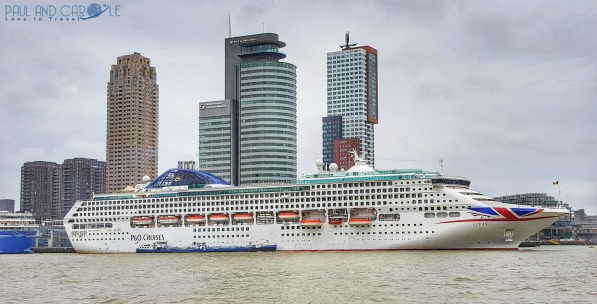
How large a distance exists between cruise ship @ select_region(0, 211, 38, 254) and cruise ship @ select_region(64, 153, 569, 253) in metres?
26.0

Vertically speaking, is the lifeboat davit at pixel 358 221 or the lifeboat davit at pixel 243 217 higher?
the lifeboat davit at pixel 243 217

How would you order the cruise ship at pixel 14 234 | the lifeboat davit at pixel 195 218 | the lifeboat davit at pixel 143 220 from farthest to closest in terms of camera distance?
the cruise ship at pixel 14 234 < the lifeboat davit at pixel 143 220 < the lifeboat davit at pixel 195 218

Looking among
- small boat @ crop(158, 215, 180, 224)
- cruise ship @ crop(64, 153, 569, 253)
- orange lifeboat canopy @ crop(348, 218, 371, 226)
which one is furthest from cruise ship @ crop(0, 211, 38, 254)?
orange lifeboat canopy @ crop(348, 218, 371, 226)

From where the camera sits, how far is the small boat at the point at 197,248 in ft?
396

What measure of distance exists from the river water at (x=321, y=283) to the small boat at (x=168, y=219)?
45.1m

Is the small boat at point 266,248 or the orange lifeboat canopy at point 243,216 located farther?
the orange lifeboat canopy at point 243,216

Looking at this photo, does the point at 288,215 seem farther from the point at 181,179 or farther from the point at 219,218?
the point at 181,179

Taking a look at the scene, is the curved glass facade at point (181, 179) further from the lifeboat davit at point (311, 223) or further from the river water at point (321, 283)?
the river water at point (321, 283)

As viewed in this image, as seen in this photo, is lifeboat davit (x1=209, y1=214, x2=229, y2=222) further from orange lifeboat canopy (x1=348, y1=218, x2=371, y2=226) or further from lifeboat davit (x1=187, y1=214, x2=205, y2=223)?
orange lifeboat canopy (x1=348, y1=218, x2=371, y2=226)

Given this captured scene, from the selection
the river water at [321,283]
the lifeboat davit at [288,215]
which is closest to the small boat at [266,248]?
the lifeboat davit at [288,215]

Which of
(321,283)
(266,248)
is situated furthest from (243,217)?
→ (321,283)

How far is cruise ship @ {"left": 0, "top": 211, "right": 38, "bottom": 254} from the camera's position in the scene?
15938 centimetres

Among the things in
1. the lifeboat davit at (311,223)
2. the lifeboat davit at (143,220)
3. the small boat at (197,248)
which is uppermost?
the lifeboat davit at (143,220)

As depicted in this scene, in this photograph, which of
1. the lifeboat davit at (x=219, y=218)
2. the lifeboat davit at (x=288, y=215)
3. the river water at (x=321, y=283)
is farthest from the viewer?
the lifeboat davit at (x=219, y=218)
